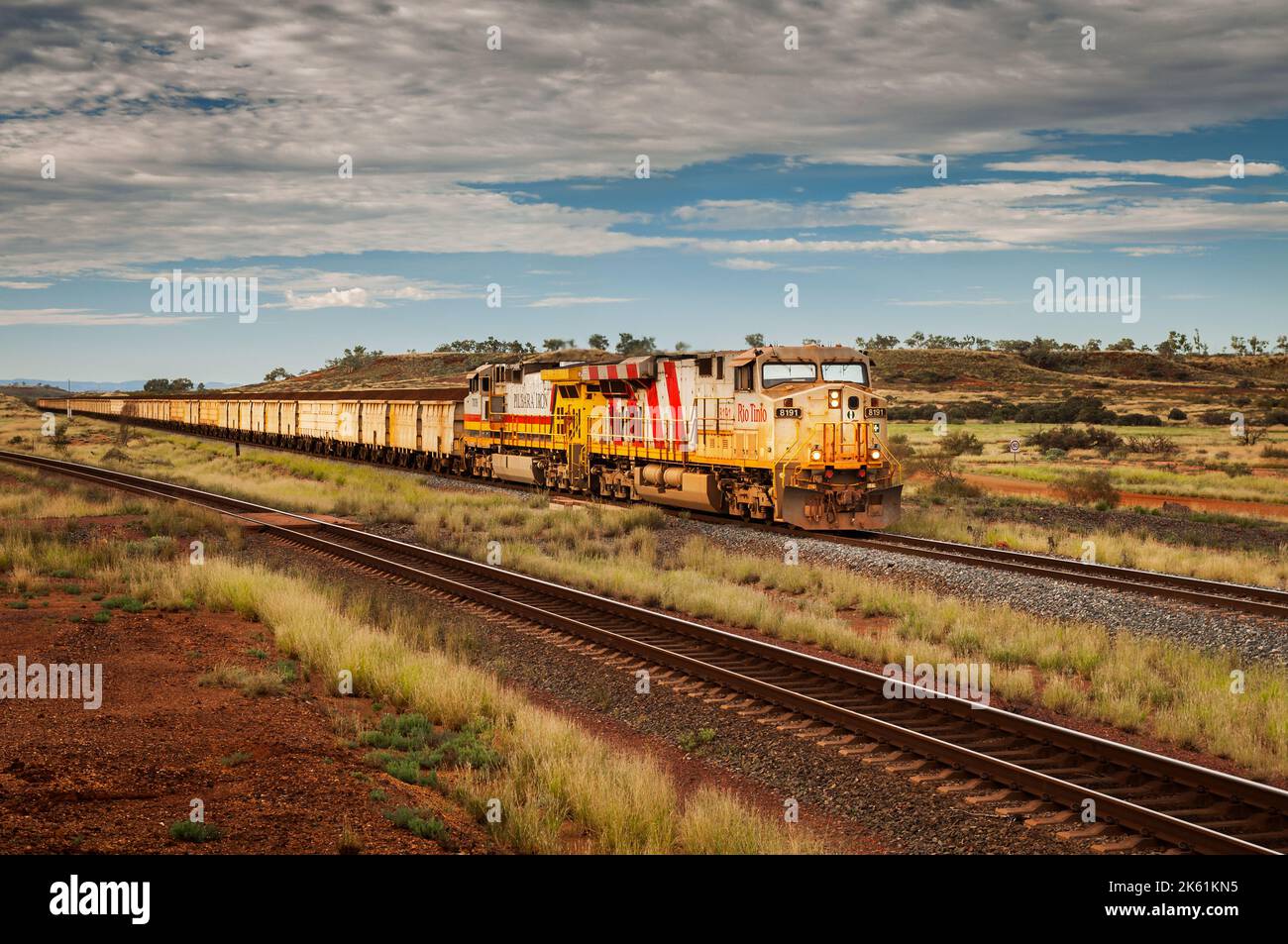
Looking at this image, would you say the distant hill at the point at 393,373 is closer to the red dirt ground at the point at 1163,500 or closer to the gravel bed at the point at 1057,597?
the red dirt ground at the point at 1163,500

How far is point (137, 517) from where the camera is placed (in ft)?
93.4

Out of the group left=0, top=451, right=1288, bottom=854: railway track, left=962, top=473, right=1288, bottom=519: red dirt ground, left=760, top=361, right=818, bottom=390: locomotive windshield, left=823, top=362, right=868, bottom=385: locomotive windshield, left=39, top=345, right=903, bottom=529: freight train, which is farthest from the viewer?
left=962, top=473, right=1288, bottom=519: red dirt ground

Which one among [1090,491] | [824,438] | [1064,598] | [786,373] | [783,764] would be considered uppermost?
[786,373]

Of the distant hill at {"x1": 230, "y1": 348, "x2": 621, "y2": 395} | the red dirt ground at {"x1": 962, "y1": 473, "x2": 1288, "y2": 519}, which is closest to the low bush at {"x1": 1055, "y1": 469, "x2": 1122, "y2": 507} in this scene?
the red dirt ground at {"x1": 962, "y1": 473, "x2": 1288, "y2": 519}

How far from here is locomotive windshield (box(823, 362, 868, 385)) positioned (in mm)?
24266

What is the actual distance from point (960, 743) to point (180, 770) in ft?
23.4

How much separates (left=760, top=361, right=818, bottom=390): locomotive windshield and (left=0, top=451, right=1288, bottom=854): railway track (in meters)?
8.30

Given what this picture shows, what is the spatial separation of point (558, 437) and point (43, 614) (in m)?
19.8

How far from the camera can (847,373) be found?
2459cm

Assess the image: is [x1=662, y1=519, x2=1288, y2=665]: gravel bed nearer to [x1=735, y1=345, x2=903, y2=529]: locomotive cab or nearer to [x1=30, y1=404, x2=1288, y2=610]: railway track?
[x1=30, y1=404, x2=1288, y2=610]: railway track

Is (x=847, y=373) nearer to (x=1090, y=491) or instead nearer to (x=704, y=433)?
(x=704, y=433)

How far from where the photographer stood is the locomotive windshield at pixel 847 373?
2427 centimetres

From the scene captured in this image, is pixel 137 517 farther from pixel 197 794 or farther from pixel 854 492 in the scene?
pixel 197 794

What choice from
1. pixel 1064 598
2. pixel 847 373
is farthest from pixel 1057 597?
pixel 847 373
